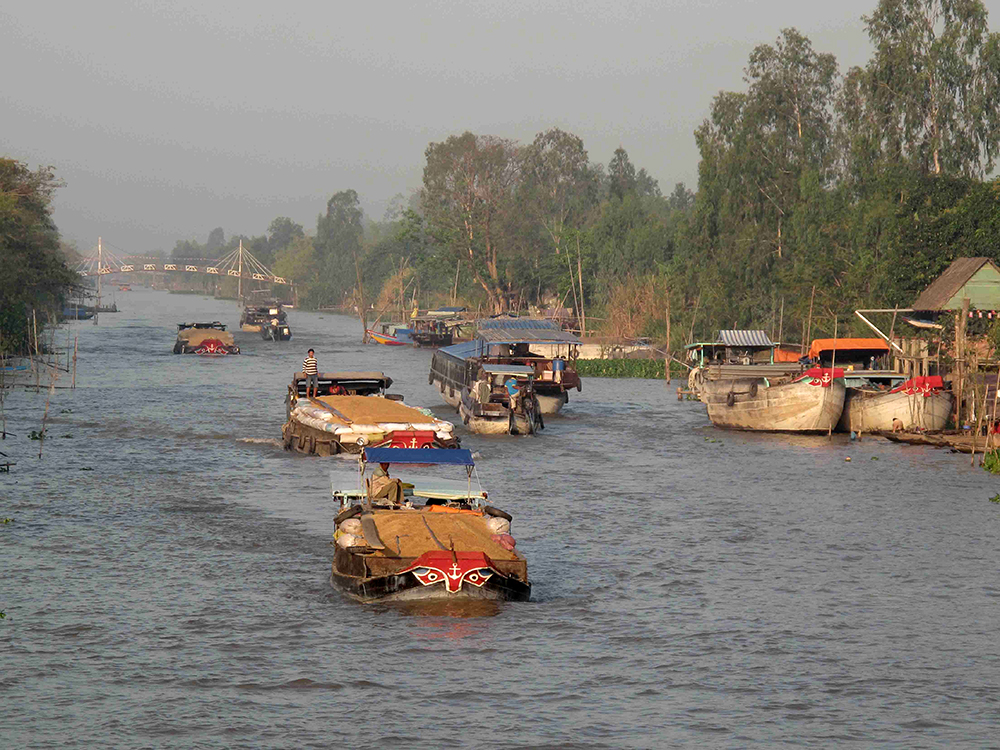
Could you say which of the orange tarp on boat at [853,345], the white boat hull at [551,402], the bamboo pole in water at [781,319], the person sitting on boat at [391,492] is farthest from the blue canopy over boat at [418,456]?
the bamboo pole in water at [781,319]

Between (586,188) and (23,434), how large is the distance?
111 meters

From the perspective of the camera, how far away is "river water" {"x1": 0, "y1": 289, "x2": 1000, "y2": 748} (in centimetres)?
1619

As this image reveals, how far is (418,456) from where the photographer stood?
79.8ft

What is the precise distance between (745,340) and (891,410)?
11194 mm

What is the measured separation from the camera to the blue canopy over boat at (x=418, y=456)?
24.0 m

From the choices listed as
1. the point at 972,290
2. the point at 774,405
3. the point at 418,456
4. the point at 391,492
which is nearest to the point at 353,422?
the point at 418,456

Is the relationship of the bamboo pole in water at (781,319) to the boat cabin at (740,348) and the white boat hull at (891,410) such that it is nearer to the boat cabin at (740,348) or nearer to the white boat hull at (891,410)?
the boat cabin at (740,348)

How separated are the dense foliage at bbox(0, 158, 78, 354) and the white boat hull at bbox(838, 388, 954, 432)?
4266 centimetres

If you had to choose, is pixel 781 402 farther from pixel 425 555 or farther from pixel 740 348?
pixel 425 555

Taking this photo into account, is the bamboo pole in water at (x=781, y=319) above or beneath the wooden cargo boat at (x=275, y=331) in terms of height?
above

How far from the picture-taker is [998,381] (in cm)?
3744

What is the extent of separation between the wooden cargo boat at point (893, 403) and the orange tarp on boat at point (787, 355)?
9.99 m

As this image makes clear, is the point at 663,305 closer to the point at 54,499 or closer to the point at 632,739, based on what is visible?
the point at 54,499

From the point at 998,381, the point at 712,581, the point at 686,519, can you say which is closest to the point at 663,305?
the point at 998,381
